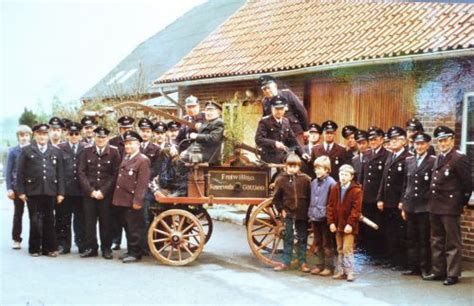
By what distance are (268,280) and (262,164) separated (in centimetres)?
164

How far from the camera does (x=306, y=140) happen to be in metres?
9.88

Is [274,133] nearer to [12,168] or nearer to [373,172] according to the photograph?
[373,172]

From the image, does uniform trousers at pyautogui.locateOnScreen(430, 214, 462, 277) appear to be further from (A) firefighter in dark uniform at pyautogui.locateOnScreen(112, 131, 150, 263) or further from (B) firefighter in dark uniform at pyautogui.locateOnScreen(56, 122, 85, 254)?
(B) firefighter in dark uniform at pyautogui.locateOnScreen(56, 122, 85, 254)

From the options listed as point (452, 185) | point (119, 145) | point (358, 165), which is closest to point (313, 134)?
point (358, 165)

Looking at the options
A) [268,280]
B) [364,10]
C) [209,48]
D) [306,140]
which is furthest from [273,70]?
[268,280]

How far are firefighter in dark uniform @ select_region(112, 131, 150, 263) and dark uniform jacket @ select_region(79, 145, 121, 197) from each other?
0.28 m

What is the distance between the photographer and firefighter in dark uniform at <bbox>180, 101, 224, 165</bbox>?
852 centimetres

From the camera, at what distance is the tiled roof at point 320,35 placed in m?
10.0

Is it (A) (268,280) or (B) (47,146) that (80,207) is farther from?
(A) (268,280)

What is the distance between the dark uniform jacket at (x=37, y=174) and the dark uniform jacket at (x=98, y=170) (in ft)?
1.27

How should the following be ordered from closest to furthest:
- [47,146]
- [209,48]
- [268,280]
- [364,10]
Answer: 1. [268,280]
2. [47,146]
3. [364,10]
4. [209,48]

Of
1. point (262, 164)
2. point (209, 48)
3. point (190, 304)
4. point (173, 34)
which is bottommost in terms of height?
point (190, 304)

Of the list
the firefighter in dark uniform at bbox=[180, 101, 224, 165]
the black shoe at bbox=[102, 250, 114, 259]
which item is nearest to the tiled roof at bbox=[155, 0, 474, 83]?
the firefighter in dark uniform at bbox=[180, 101, 224, 165]

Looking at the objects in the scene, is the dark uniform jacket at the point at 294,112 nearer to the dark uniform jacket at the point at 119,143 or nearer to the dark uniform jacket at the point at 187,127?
the dark uniform jacket at the point at 187,127
